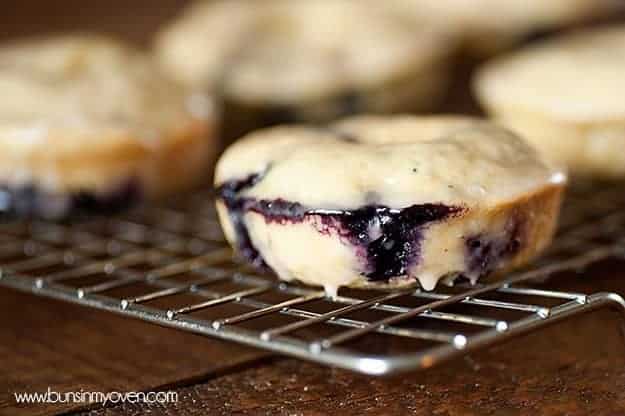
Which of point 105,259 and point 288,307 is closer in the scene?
point 288,307

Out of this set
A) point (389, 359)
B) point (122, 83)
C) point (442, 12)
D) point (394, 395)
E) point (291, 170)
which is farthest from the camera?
point (442, 12)

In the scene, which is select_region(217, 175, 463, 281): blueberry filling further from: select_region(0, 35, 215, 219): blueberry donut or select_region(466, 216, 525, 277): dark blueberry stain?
select_region(0, 35, 215, 219): blueberry donut

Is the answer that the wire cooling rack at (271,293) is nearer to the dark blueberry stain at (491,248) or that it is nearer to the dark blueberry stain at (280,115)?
the dark blueberry stain at (491,248)

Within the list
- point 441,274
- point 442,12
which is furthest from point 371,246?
point 442,12

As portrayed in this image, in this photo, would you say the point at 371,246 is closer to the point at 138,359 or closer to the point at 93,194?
the point at 138,359

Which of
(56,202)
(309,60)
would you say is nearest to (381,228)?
(56,202)

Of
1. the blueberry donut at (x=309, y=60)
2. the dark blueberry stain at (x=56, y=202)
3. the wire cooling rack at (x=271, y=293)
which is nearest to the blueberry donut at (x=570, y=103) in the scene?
the wire cooling rack at (x=271, y=293)
